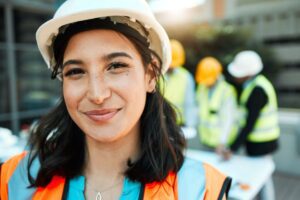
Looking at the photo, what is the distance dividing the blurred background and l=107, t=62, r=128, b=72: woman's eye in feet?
3.53

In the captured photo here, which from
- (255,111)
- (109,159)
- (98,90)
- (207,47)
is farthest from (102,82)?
(207,47)

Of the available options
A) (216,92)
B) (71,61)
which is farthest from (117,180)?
(216,92)

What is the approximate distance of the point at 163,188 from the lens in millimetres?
1024

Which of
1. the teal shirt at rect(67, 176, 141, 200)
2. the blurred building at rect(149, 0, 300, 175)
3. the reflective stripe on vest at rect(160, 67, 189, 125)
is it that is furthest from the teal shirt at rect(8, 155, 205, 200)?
the blurred building at rect(149, 0, 300, 175)

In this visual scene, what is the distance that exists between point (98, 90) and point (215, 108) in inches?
93.2

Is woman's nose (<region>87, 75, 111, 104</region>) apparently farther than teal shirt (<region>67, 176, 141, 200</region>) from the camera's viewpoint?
No

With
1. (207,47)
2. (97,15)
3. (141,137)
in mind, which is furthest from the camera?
(207,47)

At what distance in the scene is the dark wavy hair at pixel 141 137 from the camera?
0.98 metres

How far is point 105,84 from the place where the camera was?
92 centimetres

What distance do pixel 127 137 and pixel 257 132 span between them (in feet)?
7.30

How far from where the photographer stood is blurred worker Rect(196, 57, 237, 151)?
9.89 feet

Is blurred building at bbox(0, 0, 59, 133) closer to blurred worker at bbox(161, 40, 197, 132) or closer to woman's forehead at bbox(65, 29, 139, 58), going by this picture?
blurred worker at bbox(161, 40, 197, 132)

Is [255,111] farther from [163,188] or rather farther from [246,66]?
[163,188]

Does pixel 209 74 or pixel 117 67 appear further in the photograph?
pixel 209 74
